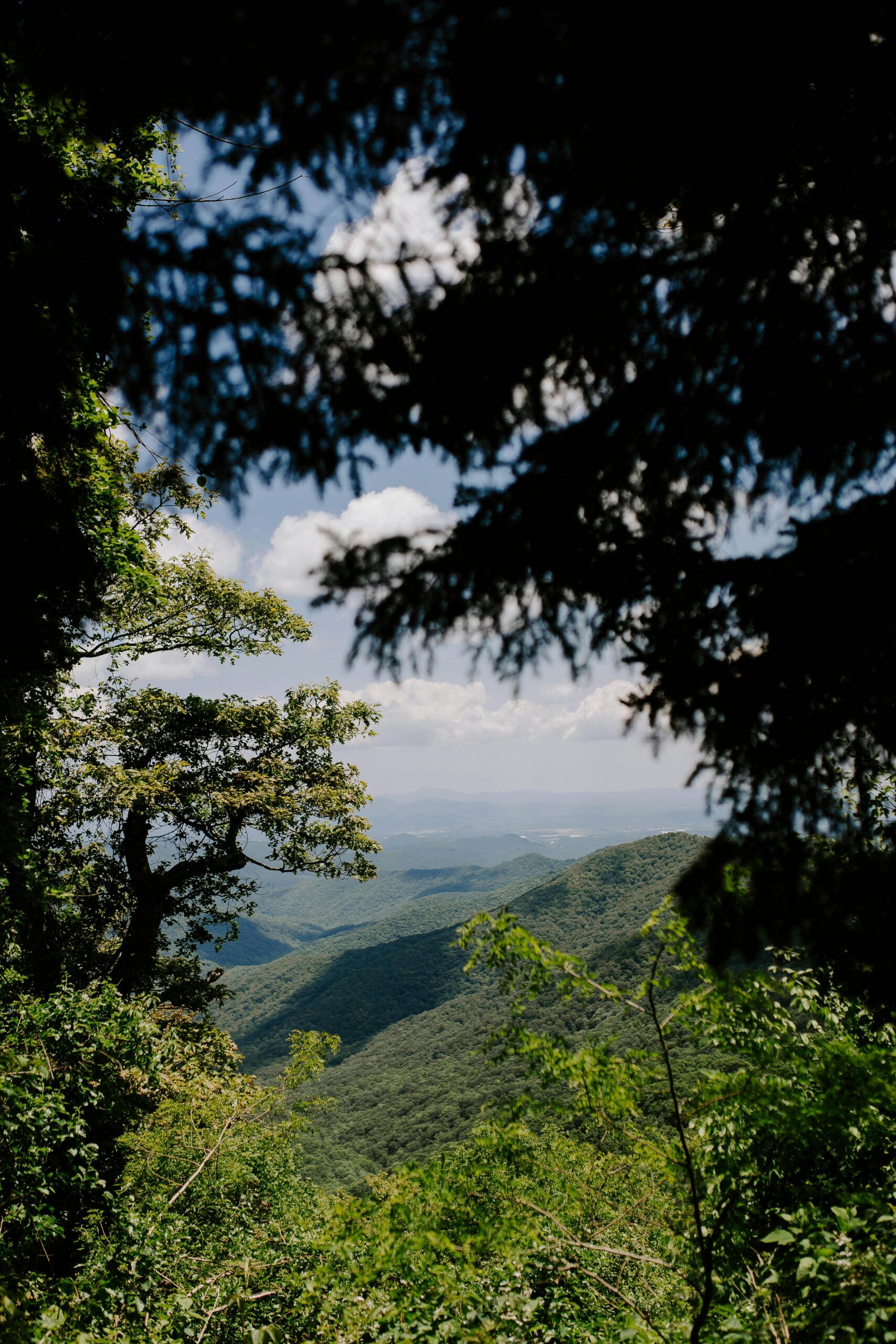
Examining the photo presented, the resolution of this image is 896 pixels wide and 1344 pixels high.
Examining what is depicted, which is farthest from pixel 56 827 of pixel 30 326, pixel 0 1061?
pixel 30 326

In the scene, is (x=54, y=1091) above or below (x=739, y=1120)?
below

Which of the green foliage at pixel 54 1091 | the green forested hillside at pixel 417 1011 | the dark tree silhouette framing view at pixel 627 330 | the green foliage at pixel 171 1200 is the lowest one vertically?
the green forested hillside at pixel 417 1011

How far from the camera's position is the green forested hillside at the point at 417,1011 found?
51.4 metres

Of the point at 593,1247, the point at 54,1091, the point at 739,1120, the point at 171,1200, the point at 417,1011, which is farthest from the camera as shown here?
the point at 417,1011

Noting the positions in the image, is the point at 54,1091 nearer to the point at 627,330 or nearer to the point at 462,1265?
the point at 462,1265

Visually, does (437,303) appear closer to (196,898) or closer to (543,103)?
(543,103)

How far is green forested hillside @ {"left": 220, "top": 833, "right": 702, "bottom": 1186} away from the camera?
5138cm

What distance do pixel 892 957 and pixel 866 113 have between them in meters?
2.61

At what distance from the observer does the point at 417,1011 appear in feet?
346

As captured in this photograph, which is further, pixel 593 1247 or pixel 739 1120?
pixel 739 1120

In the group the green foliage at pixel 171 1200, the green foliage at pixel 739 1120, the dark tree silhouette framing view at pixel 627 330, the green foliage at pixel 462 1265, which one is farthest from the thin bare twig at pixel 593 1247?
the green foliage at pixel 171 1200

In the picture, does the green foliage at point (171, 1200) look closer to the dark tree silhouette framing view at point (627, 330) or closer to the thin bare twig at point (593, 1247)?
the thin bare twig at point (593, 1247)

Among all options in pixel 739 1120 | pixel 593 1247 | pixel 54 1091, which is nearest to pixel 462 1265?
pixel 593 1247

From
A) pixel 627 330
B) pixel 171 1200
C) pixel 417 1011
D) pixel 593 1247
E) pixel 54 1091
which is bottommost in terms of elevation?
pixel 417 1011
